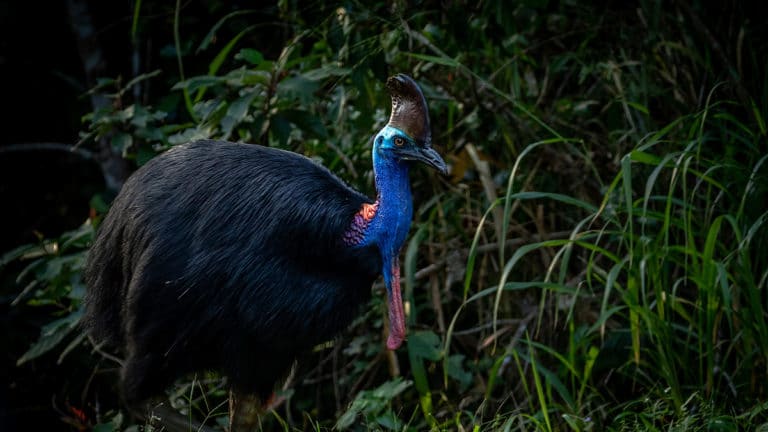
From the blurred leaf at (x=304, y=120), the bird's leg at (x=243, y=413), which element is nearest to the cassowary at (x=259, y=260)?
the bird's leg at (x=243, y=413)

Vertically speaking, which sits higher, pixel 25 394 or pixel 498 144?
pixel 498 144

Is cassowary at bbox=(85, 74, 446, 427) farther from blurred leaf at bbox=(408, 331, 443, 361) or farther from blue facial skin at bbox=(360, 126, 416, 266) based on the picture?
blurred leaf at bbox=(408, 331, 443, 361)

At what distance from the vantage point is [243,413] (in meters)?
2.88

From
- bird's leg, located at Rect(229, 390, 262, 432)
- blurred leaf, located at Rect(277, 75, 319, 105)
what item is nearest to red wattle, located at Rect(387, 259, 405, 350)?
bird's leg, located at Rect(229, 390, 262, 432)

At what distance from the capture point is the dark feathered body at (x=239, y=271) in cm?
253

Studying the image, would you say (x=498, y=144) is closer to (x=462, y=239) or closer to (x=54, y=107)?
(x=462, y=239)

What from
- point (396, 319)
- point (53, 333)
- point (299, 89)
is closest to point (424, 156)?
point (396, 319)

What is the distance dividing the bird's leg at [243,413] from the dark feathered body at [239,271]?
0.16 metres

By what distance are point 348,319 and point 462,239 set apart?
1.23 m

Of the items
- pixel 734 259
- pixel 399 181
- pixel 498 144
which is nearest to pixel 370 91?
pixel 498 144

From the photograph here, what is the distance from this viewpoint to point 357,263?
8.45ft

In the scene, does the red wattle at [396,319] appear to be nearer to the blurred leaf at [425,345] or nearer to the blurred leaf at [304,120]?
the blurred leaf at [425,345]

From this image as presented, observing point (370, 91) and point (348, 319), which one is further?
point (370, 91)

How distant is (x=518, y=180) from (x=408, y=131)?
4.25 feet
